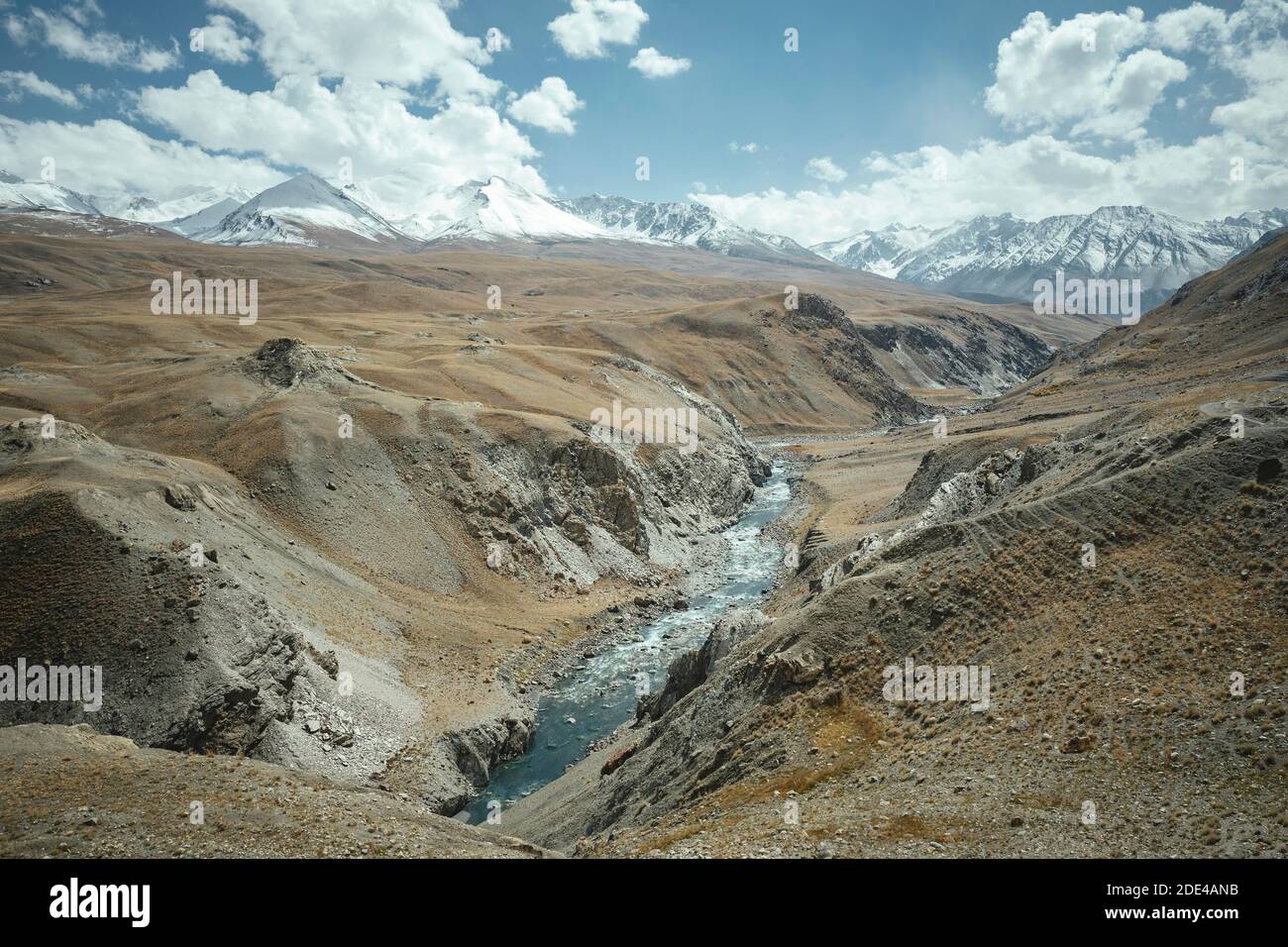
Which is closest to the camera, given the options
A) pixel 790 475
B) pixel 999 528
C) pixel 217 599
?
pixel 999 528

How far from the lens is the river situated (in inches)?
1379

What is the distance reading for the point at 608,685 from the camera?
42.4 meters

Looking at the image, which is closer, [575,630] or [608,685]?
[608,685]

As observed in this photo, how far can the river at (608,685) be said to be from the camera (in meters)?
35.0

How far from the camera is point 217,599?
102 feet

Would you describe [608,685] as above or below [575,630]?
below

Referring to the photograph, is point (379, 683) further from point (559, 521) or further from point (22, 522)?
point (559, 521)

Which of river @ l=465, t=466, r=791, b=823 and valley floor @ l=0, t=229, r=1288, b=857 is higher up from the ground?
valley floor @ l=0, t=229, r=1288, b=857

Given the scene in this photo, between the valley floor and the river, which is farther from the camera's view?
the river

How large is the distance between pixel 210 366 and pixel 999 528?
62.7m

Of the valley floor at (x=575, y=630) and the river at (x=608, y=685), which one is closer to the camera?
the valley floor at (x=575, y=630)

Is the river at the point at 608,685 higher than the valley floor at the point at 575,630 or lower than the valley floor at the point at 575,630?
lower
